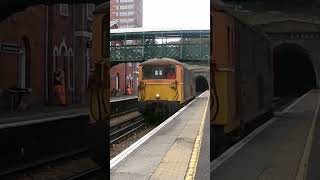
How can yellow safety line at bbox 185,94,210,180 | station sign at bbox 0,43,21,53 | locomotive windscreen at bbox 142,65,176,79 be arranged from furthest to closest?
locomotive windscreen at bbox 142,65,176,79, yellow safety line at bbox 185,94,210,180, station sign at bbox 0,43,21,53

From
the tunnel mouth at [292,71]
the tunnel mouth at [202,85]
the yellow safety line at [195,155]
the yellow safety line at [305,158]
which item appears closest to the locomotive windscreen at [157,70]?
the tunnel mouth at [202,85]

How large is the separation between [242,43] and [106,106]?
0.76 m

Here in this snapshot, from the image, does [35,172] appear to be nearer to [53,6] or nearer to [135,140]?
[135,140]

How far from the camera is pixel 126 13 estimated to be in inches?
79.1

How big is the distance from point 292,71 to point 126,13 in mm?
878

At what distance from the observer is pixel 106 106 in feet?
7.08

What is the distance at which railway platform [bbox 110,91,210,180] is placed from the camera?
212cm

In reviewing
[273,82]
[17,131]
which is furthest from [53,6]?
[273,82]

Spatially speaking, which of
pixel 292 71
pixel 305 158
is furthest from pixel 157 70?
pixel 305 158

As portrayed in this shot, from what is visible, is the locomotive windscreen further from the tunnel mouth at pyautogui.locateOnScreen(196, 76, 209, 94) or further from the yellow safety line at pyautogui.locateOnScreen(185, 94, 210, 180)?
the yellow safety line at pyautogui.locateOnScreen(185, 94, 210, 180)

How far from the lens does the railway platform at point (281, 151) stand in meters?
1.93

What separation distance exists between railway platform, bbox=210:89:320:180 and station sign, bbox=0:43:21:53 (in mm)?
1041

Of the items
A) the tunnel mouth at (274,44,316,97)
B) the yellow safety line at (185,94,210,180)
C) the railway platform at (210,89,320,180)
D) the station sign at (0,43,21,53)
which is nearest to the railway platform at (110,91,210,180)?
the yellow safety line at (185,94,210,180)

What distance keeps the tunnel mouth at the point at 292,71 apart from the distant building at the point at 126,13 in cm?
76
